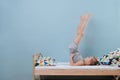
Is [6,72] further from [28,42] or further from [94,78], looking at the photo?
[94,78]

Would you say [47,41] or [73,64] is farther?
[47,41]

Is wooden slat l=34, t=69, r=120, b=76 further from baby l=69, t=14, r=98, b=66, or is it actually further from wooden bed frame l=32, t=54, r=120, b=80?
baby l=69, t=14, r=98, b=66

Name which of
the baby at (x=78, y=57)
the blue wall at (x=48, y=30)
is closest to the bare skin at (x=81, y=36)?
the baby at (x=78, y=57)

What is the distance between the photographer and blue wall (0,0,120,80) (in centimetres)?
297

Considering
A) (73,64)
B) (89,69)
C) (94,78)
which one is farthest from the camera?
(94,78)

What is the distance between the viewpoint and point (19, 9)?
3.00 meters

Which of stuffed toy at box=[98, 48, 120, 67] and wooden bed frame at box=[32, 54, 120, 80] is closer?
wooden bed frame at box=[32, 54, 120, 80]

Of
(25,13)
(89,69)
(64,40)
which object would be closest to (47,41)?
(64,40)

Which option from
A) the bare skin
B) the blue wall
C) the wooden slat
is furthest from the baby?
the blue wall

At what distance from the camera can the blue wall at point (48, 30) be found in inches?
117

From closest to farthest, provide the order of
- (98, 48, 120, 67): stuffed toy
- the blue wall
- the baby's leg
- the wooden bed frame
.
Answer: the wooden bed frame, (98, 48, 120, 67): stuffed toy, the baby's leg, the blue wall

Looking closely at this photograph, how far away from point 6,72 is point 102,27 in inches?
59.2

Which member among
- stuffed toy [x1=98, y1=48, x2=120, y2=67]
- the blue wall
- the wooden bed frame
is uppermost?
the blue wall

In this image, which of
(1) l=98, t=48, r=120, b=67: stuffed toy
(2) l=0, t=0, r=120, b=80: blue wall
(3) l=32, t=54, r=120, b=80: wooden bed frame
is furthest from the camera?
(2) l=0, t=0, r=120, b=80: blue wall
